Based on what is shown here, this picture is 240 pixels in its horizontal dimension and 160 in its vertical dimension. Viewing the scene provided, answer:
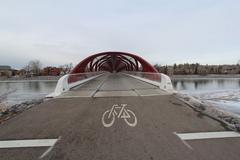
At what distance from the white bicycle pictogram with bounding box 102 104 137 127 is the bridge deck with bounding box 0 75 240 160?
0.03m

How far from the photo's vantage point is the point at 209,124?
5211 mm

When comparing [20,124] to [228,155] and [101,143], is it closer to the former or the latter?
[101,143]

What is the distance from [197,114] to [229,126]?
130 centimetres

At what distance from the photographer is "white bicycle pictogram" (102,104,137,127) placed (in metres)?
5.33

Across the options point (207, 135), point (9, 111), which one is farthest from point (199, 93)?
point (9, 111)

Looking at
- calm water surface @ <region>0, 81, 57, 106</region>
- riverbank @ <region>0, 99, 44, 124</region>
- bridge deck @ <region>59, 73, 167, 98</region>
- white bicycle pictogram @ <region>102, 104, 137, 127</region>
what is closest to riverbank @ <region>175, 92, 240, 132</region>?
white bicycle pictogram @ <region>102, 104, 137, 127</region>

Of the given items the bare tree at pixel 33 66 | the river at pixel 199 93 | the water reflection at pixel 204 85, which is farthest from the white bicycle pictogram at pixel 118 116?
the bare tree at pixel 33 66

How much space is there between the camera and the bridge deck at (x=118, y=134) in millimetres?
3484

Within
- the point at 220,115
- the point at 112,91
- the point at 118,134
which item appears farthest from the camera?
the point at 112,91

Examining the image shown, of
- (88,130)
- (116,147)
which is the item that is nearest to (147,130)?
(116,147)

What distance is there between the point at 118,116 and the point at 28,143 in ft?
9.37

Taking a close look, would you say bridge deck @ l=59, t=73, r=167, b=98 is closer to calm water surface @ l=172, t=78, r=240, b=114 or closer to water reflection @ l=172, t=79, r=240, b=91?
calm water surface @ l=172, t=78, r=240, b=114

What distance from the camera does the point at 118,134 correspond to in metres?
4.50

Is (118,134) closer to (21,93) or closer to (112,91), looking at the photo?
(112,91)
